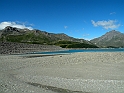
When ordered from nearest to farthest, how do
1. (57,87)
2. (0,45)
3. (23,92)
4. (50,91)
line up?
(23,92)
(50,91)
(57,87)
(0,45)

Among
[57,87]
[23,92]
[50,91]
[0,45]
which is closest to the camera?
[23,92]

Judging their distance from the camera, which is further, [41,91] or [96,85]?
[96,85]

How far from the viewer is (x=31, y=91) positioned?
40.2 feet

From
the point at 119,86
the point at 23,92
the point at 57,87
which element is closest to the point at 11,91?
the point at 23,92

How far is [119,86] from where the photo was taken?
1329cm

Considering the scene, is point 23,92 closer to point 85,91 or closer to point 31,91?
point 31,91

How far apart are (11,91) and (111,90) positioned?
795 cm

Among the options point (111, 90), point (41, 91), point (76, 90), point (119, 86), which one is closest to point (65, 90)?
point (76, 90)

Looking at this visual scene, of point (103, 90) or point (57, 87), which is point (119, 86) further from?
point (57, 87)

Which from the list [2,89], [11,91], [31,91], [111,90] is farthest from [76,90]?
[2,89]

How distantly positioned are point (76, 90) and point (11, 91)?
522 centimetres

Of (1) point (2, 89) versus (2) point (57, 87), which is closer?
(1) point (2, 89)

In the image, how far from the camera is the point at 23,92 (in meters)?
11.8

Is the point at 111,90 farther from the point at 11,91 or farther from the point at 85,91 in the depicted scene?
the point at 11,91
